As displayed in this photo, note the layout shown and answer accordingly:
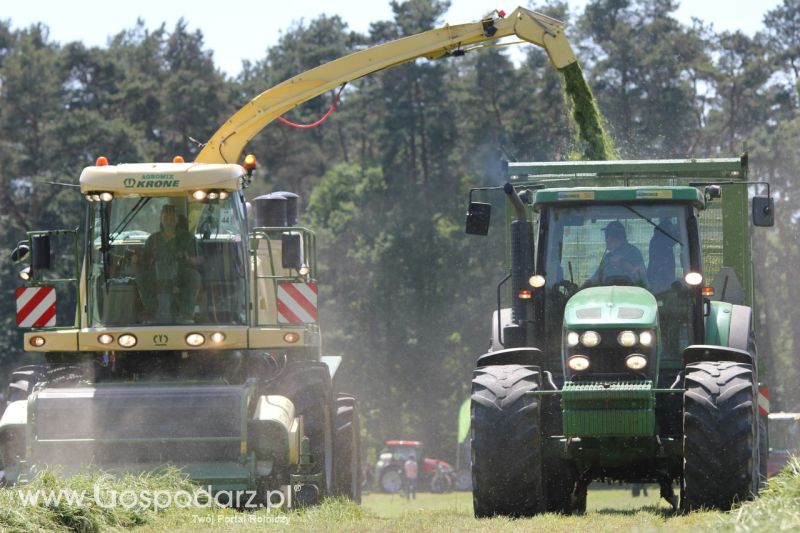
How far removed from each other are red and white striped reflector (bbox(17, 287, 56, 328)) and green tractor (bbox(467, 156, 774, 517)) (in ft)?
15.4

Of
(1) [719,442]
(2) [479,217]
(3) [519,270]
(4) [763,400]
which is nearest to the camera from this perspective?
(1) [719,442]

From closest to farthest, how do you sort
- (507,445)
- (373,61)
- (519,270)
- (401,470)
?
(507,445) < (519,270) < (373,61) < (401,470)

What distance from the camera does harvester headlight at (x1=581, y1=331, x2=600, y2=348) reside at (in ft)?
36.8

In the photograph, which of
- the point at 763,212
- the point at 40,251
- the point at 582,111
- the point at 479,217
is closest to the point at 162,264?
the point at 40,251

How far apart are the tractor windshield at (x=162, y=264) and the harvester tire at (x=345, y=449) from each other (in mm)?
2143

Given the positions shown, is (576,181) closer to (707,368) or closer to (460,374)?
(707,368)

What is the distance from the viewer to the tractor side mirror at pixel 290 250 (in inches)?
571

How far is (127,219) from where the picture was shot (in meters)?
14.1

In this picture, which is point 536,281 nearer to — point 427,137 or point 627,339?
point 627,339

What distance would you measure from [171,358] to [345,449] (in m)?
2.39

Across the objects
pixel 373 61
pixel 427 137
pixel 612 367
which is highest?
pixel 427 137

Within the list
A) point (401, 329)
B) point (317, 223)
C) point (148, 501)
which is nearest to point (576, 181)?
point (148, 501)

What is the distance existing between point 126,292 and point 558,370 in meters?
4.40

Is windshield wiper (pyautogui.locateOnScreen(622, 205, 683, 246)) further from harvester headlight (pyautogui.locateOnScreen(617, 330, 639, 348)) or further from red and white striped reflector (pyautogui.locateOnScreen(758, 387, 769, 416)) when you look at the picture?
red and white striped reflector (pyautogui.locateOnScreen(758, 387, 769, 416))
